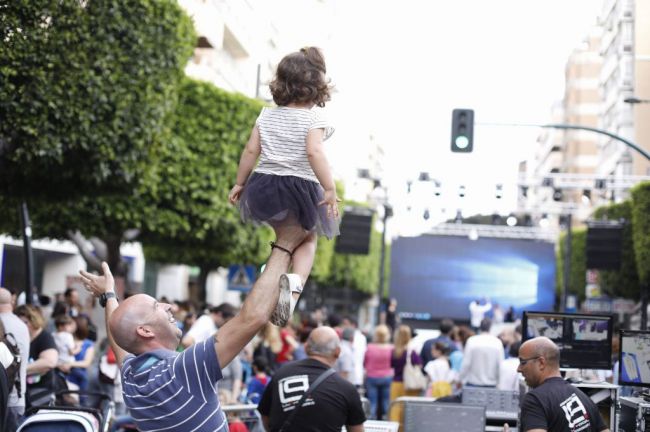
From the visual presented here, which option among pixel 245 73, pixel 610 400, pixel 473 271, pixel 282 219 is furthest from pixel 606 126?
pixel 282 219

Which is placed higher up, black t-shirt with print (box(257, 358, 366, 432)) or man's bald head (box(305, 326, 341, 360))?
man's bald head (box(305, 326, 341, 360))

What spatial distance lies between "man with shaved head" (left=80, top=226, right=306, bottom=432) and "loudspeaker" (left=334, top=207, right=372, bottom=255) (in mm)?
34354

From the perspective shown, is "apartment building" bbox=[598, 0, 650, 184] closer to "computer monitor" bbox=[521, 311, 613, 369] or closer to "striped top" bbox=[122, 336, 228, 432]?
"computer monitor" bbox=[521, 311, 613, 369]

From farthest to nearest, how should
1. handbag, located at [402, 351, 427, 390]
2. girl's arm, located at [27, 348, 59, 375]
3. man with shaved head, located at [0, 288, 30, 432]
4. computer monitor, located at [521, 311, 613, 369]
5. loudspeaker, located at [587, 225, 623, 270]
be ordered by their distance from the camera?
1. loudspeaker, located at [587, 225, 623, 270]
2. handbag, located at [402, 351, 427, 390]
3. girl's arm, located at [27, 348, 59, 375]
4. computer monitor, located at [521, 311, 613, 369]
5. man with shaved head, located at [0, 288, 30, 432]

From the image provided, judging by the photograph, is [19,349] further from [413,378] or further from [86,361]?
[413,378]

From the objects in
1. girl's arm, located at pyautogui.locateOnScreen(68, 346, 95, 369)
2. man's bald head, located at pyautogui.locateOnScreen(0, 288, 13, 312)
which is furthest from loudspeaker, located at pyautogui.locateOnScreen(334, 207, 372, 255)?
man's bald head, located at pyautogui.locateOnScreen(0, 288, 13, 312)

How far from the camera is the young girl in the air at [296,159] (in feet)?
16.0

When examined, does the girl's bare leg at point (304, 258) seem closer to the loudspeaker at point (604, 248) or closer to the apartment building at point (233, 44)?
the apartment building at point (233, 44)

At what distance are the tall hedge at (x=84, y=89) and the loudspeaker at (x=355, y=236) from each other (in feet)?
65.1

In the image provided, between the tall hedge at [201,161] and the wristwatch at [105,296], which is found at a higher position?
the tall hedge at [201,161]

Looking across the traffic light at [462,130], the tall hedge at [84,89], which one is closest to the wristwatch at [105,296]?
the tall hedge at [84,89]

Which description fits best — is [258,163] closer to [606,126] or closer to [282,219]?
[282,219]

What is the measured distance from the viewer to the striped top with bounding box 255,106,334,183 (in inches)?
195

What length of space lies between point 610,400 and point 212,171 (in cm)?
2161
